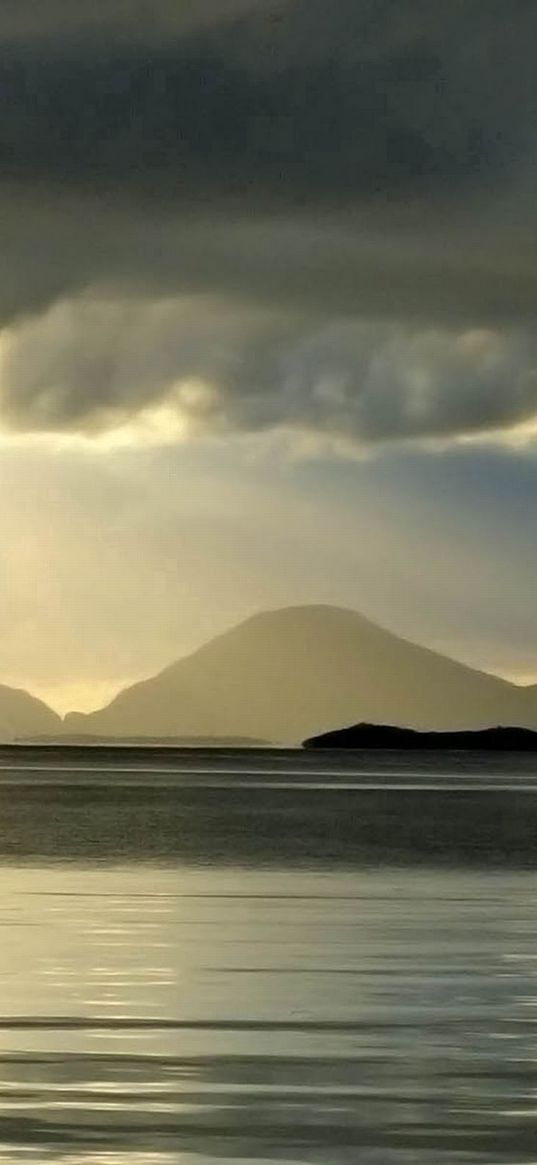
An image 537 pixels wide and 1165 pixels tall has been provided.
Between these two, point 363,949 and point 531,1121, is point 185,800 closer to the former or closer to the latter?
point 363,949

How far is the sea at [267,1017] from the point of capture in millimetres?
16188

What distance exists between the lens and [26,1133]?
52.7ft

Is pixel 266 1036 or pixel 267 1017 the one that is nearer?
pixel 266 1036

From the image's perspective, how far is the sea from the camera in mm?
16188

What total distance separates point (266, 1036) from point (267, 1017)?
184 cm

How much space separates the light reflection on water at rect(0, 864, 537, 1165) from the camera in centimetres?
1608

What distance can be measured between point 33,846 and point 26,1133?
58.1 metres

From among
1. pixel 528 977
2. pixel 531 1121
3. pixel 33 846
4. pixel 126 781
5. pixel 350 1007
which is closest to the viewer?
pixel 531 1121

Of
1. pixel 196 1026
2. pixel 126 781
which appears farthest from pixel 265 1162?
pixel 126 781

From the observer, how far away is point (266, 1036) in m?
21.2

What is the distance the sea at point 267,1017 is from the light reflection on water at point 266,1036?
0.04 meters

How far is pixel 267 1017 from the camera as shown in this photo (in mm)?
23062

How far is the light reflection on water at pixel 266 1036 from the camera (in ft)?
52.7

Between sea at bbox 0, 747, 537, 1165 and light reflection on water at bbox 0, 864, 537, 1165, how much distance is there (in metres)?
0.04
